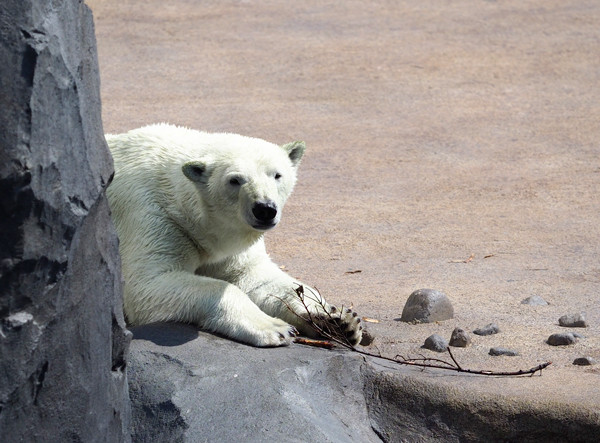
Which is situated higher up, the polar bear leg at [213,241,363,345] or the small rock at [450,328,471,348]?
the polar bear leg at [213,241,363,345]

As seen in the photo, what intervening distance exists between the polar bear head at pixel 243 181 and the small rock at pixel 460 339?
959 mm

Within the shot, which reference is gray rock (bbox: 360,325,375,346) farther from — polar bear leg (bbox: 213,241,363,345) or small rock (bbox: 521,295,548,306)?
small rock (bbox: 521,295,548,306)

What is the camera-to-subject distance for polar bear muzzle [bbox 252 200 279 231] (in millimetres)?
3928

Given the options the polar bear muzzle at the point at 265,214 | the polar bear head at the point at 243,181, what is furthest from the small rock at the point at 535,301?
the polar bear muzzle at the point at 265,214

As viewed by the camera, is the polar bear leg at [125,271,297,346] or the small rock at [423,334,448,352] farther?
the small rock at [423,334,448,352]

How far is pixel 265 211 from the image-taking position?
393 cm

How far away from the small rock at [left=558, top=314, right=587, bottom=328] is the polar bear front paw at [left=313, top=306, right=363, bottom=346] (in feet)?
3.51

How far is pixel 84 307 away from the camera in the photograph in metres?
2.74

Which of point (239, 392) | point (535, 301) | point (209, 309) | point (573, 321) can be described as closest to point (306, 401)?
point (239, 392)

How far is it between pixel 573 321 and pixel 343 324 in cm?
118

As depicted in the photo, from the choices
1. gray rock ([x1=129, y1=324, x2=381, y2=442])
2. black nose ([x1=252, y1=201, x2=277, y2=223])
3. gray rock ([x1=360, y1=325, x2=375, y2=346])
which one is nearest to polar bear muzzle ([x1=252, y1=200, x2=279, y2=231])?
black nose ([x1=252, y1=201, x2=277, y2=223])

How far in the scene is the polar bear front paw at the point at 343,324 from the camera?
412cm

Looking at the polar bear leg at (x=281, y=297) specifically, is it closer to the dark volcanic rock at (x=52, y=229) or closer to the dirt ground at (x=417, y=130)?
the dirt ground at (x=417, y=130)

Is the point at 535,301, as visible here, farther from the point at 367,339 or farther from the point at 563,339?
the point at 367,339
